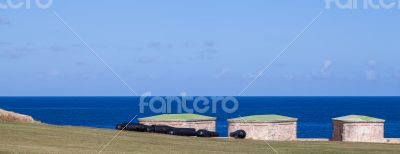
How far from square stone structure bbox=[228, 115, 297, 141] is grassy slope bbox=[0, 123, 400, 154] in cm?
1091

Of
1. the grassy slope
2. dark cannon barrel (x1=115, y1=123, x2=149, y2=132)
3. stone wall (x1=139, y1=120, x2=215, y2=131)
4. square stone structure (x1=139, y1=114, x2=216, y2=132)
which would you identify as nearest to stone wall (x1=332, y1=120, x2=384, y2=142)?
the grassy slope

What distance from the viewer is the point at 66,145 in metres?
36.4

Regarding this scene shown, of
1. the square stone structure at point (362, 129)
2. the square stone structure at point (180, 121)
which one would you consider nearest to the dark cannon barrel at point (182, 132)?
the square stone structure at point (180, 121)

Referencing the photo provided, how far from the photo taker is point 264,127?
2211 inches

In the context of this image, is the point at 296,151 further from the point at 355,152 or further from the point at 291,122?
the point at 291,122

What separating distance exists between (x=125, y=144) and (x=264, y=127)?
2035 centimetres

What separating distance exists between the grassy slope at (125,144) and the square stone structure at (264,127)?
10908 mm

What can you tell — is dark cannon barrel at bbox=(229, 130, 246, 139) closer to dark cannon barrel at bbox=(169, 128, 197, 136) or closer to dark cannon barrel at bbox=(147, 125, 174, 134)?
dark cannon barrel at bbox=(169, 128, 197, 136)

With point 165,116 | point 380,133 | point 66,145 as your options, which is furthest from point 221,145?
point 380,133

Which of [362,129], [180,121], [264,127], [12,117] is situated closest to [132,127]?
[180,121]

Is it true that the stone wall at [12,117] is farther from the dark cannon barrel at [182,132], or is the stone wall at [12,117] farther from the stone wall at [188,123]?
the dark cannon barrel at [182,132]

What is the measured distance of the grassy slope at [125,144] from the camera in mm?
35406

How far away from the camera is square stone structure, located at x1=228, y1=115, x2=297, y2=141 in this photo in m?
56.0

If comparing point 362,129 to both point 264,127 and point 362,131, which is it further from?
point 264,127
